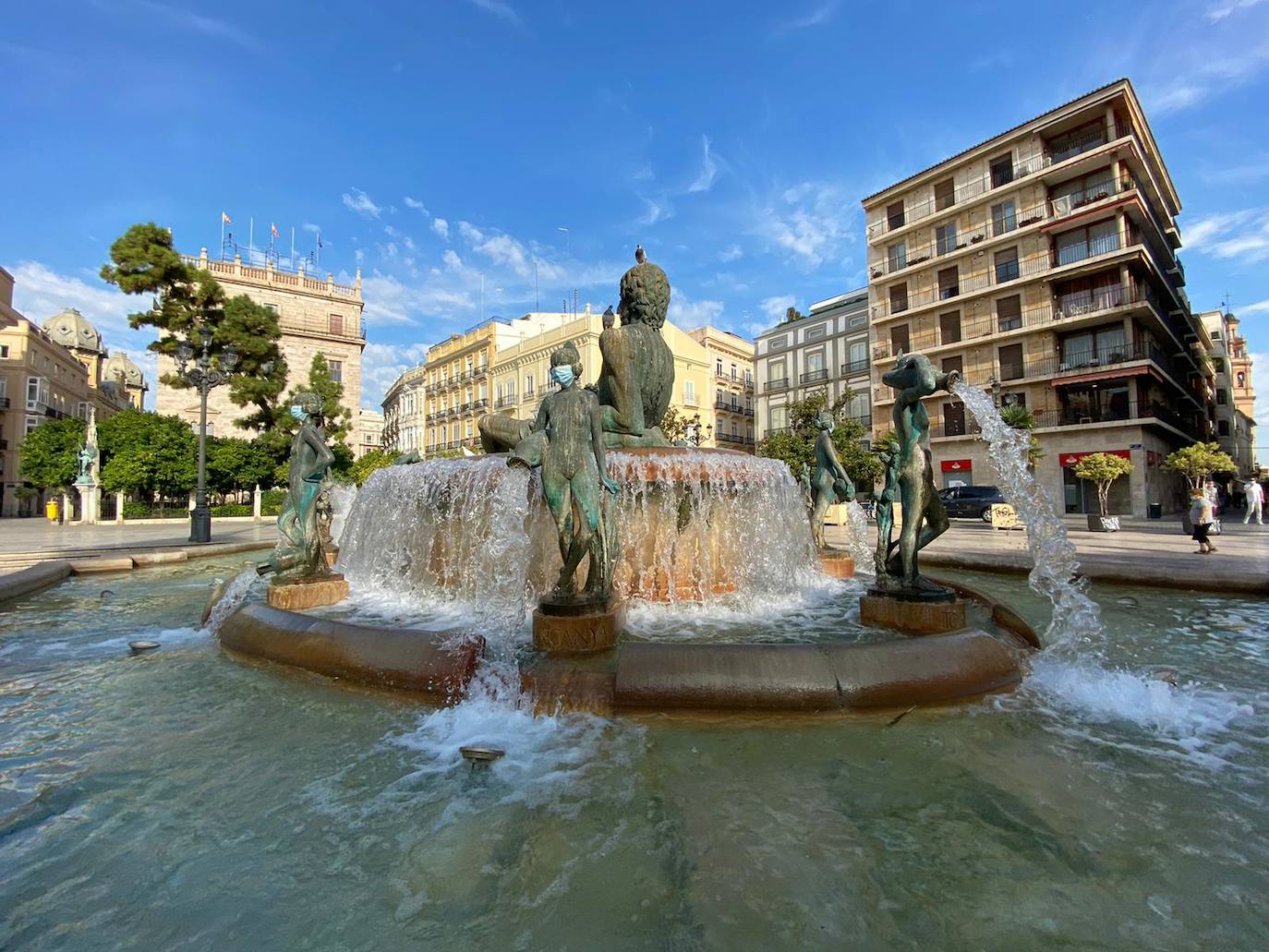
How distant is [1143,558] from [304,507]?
42.0 feet

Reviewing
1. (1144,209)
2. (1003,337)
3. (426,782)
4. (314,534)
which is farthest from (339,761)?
(1144,209)

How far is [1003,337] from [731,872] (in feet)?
120

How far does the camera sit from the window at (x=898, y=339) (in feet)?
120

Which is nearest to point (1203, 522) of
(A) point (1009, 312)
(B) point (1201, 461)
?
(B) point (1201, 461)

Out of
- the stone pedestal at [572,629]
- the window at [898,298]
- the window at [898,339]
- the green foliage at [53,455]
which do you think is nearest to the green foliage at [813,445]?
the window at [898,339]

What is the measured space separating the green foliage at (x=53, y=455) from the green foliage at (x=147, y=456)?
2835 millimetres

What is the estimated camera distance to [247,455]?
31.0 meters

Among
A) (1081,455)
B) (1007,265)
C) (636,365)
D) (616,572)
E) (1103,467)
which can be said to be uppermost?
(1007,265)

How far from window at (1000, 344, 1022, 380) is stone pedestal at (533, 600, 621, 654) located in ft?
114

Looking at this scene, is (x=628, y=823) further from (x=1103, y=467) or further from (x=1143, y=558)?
(x=1103, y=467)

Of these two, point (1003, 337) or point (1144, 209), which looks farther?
point (1003, 337)

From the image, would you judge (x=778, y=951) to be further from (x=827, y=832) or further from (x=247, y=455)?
(x=247, y=455)

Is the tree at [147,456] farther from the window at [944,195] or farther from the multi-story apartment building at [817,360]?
the window at [944,195]

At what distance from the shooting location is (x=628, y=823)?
2.21 meters
